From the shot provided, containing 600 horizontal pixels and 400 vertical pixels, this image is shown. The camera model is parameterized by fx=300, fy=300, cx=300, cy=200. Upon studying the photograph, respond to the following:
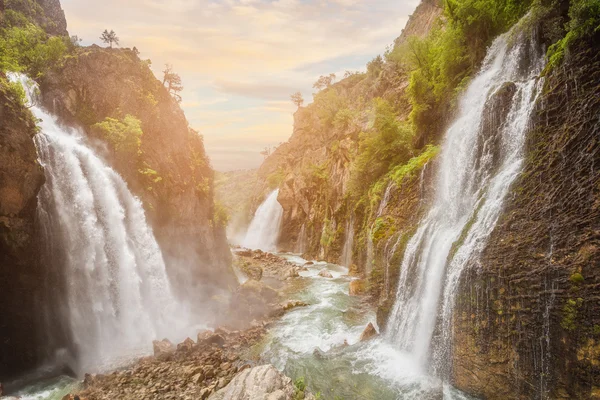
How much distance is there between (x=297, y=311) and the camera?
21.0 m

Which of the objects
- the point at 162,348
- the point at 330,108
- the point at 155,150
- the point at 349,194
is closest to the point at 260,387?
the point at 162,348

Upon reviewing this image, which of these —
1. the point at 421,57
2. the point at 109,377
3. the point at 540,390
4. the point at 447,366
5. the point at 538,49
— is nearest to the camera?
the point at 540,390

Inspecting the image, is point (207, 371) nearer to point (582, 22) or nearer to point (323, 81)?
point (582, 22)

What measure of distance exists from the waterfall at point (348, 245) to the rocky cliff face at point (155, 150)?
498 inches

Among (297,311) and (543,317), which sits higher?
(543,317)

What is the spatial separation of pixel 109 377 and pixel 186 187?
15.1 metres

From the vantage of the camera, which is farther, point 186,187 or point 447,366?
point 186,187

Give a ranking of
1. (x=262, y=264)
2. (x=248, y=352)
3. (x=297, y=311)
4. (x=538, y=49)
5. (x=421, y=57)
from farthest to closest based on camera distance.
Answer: (x=262, y=264)
(x=421, y=57)
(x=297, y=311)
(x=248, y=352)
(x=538, y=49)

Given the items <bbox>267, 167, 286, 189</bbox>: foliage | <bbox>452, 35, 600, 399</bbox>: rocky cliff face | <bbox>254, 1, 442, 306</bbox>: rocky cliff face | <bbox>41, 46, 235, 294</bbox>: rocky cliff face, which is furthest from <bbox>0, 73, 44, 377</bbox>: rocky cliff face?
<bbox>267, 167, 286, 189</bbox>: foliage

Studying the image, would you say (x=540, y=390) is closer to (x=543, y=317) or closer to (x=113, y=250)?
(x=543, y=317)

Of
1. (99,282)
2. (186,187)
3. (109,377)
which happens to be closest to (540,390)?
(109,377)

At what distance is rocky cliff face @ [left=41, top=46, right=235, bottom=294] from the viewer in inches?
797

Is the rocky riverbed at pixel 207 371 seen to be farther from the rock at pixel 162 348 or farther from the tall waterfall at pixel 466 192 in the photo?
the tall waterfall at pixel 466 192

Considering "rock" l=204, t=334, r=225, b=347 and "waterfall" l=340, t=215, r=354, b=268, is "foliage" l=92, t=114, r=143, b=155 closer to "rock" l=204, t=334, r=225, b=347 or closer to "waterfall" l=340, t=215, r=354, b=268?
"rock" l=204, t=334, r=225, b=347
